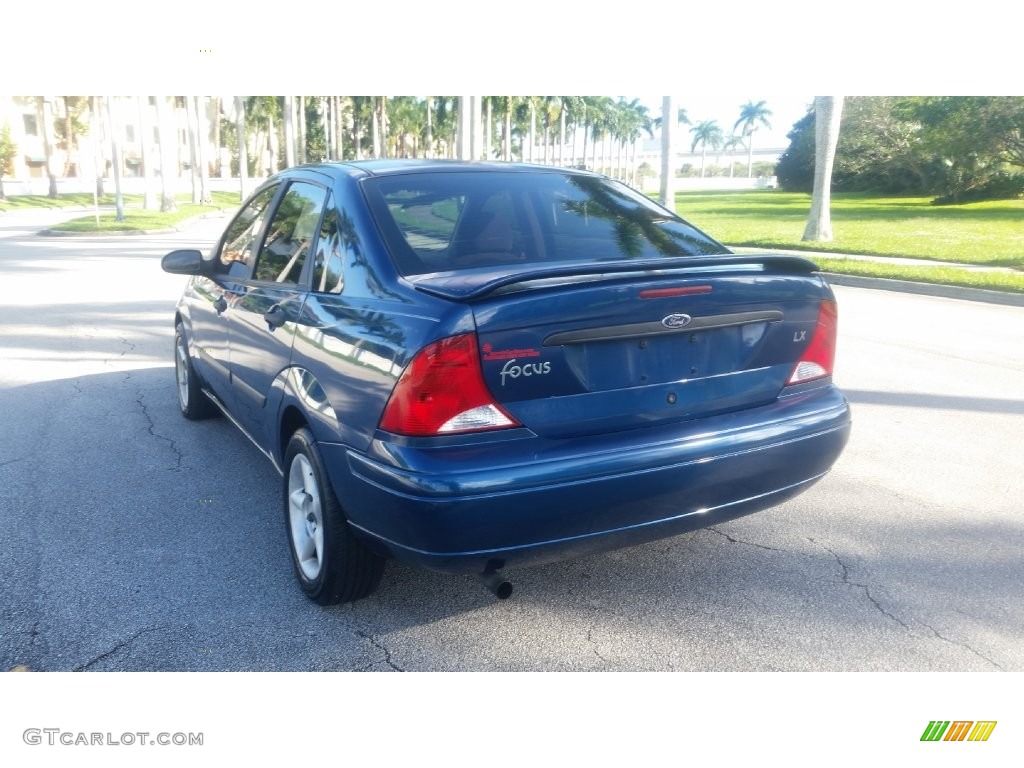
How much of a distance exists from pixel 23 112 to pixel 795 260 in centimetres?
8569

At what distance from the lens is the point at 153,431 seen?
596cm

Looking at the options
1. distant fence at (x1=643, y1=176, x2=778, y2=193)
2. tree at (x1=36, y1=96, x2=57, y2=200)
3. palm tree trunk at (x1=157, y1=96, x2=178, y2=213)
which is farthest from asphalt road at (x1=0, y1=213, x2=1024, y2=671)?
distant fence at (x1=643, y1=176, x2=778, y2=193)

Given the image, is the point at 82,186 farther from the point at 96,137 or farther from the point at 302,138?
the point at 96,137

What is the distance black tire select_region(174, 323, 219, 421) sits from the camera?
591cm

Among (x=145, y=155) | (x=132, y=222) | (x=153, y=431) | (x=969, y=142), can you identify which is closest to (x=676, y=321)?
(x=153, y=431)

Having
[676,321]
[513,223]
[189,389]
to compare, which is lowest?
[189,389]

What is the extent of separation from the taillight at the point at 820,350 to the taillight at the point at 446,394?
1.32 meters

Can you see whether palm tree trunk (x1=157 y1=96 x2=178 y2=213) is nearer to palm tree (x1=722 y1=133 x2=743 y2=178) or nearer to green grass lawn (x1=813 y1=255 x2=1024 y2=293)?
green grass lawn (x1=813 y1=255 x2=1024 y2=293)

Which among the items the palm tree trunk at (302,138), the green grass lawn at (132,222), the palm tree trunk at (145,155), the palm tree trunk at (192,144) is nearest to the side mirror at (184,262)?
the green grass lawn at (132,222)

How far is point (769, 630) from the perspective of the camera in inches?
131

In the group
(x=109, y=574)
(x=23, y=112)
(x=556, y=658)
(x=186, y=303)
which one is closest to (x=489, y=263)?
(x=556, y=658)
